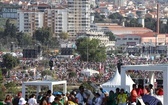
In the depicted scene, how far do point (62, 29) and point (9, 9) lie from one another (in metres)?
34.8

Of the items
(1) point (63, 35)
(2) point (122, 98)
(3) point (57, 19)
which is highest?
(2) point (122, 98)

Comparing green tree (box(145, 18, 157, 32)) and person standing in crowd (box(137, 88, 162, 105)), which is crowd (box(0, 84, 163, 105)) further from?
green tree (box(145, 18, 157, 32))

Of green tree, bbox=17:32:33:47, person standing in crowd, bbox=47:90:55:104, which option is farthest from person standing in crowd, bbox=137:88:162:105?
green tree, bbox=17:32:33:47

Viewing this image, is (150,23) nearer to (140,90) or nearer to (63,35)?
(63,35)

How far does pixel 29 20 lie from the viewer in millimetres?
160250

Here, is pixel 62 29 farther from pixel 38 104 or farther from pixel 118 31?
pixel 38 104

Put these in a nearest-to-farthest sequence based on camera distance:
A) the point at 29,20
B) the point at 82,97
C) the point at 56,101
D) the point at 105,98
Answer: the point at 56,101, the point at 105,98, the point at 82,97, the point at 29,20

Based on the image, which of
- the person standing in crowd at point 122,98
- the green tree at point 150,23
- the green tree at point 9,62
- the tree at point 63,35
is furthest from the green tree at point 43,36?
the person standing in crowd at point 122,98

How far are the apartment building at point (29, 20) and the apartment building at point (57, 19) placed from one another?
129cm

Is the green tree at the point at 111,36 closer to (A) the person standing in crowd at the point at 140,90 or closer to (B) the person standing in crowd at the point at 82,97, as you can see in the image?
(B) the person standing in crowd at the point at 82,97

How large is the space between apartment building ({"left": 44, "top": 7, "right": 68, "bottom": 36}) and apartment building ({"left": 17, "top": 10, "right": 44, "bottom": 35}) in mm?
1287

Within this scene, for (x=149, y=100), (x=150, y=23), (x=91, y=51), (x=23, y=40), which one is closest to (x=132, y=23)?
(x=150, y=23)

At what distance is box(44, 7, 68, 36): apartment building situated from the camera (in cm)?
15836

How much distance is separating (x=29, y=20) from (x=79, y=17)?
907 centimetres
